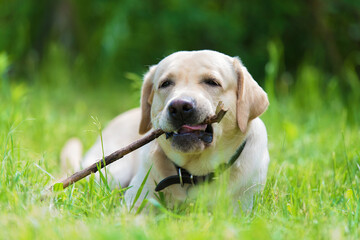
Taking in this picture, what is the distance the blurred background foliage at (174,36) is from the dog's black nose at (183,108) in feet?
14.0

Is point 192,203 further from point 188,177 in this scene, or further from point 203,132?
point 203,132

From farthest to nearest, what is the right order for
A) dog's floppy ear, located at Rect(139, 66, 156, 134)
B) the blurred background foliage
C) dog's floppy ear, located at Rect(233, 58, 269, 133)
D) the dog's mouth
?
the blurred background foliage, dog's floppy ear, located at Rect(139, 66, 156, 134), dog's floppy ear, located at Rect(233, 58, 269, 133), the dog's mouth

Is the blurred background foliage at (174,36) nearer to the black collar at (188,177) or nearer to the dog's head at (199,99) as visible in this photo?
the dog's head at (199,99)

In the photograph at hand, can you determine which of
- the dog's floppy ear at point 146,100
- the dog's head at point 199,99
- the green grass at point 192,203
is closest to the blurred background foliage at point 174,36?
the green grass at point 192,203

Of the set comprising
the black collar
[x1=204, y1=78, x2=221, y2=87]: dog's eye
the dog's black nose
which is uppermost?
[x1=204, y1=78, x2=221, y2=87]: dog's eye

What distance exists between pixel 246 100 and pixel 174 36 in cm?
589

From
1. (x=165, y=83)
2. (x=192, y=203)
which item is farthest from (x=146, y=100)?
(x=192, y=203)

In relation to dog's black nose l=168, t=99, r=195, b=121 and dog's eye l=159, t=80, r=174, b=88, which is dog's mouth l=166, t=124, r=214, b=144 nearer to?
dog's black nose l=168, t=99, r=195, b=121

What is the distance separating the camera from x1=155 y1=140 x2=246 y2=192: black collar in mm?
2566

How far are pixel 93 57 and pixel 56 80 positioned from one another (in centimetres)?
178

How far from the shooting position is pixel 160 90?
279 centimetres

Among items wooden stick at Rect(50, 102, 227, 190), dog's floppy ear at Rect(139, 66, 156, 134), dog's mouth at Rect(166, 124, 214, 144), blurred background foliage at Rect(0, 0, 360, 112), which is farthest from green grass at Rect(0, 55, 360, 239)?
blurred background foliage at Rect(0, 0, 360, 112)

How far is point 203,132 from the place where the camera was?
2.53 metres

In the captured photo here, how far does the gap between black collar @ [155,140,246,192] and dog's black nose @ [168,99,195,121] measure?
34 cm
